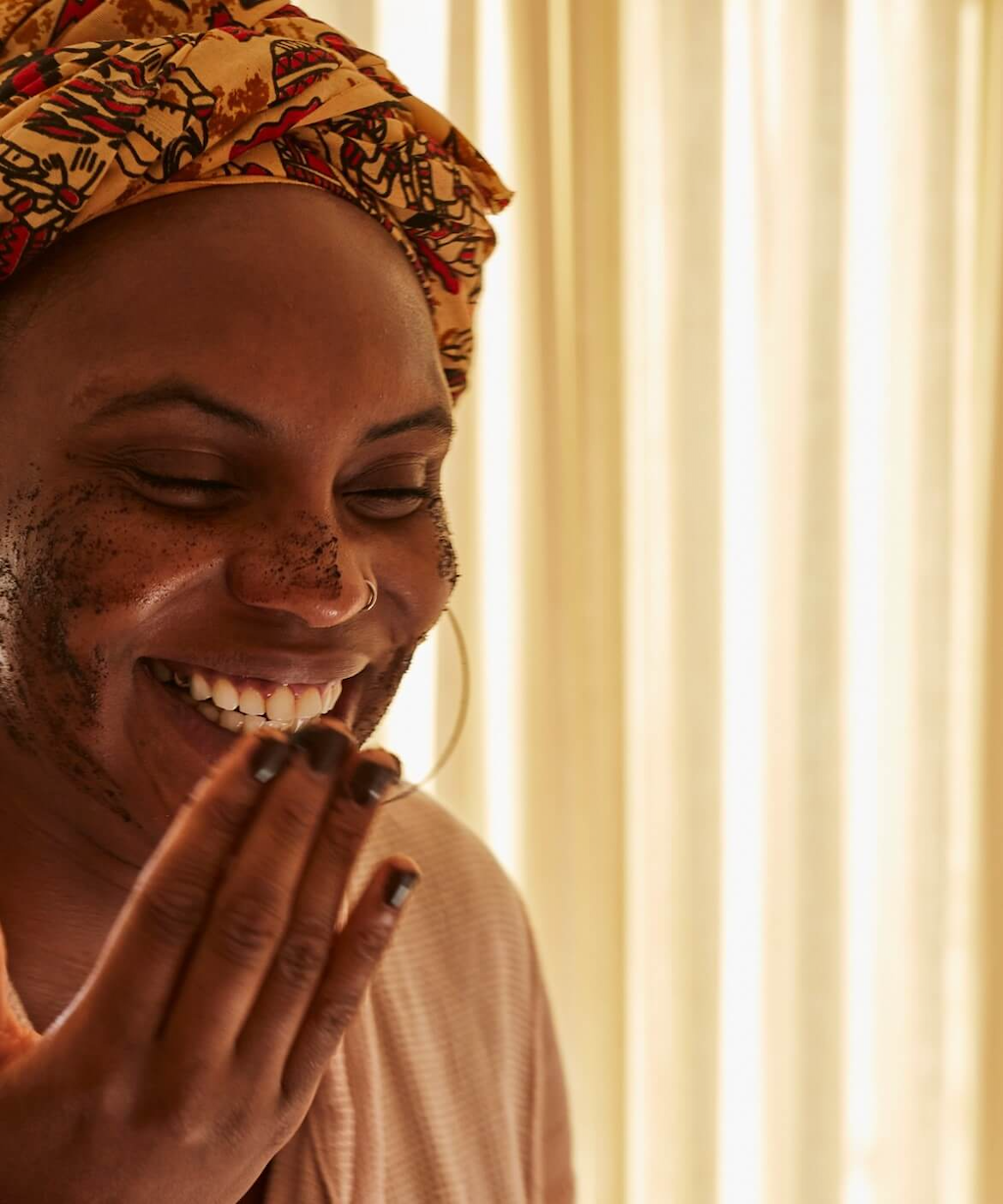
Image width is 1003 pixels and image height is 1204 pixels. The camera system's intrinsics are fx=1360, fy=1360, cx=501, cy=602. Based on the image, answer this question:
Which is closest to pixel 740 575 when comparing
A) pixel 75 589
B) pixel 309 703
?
pixel 309 703

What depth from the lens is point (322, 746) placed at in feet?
2.06

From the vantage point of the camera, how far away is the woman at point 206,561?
61 centimetres

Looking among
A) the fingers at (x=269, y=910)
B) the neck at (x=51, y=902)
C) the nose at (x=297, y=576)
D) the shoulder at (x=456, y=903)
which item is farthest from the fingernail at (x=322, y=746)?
the shoulder at (x=456, y=903)

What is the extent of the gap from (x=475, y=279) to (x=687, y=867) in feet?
3.36

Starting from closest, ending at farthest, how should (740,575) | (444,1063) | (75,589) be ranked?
1. (75,589)
2. (444,1063)
3. (740,575)

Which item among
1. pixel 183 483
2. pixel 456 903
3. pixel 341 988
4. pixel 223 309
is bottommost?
pixel 456 903

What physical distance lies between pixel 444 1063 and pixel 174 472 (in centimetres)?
57

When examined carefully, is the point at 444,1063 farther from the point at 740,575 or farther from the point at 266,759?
the point at 740,575

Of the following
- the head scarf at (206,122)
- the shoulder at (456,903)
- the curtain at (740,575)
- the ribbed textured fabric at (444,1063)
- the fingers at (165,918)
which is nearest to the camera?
the fingers at (165,918)

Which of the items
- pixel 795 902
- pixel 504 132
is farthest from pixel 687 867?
pixel 504 132

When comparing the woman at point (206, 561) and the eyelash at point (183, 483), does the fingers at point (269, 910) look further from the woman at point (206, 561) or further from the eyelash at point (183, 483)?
the eyelash at point (183, 483)

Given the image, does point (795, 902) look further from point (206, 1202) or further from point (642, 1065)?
point (206, 1202)

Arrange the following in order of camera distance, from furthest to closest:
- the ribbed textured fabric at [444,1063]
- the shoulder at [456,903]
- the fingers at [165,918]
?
the shoulder at [456,903] < the ribbed textured fabric at [444,1063] < the fingers at [165,918]

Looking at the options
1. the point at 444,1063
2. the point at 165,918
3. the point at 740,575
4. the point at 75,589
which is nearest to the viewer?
the point at 165,918
